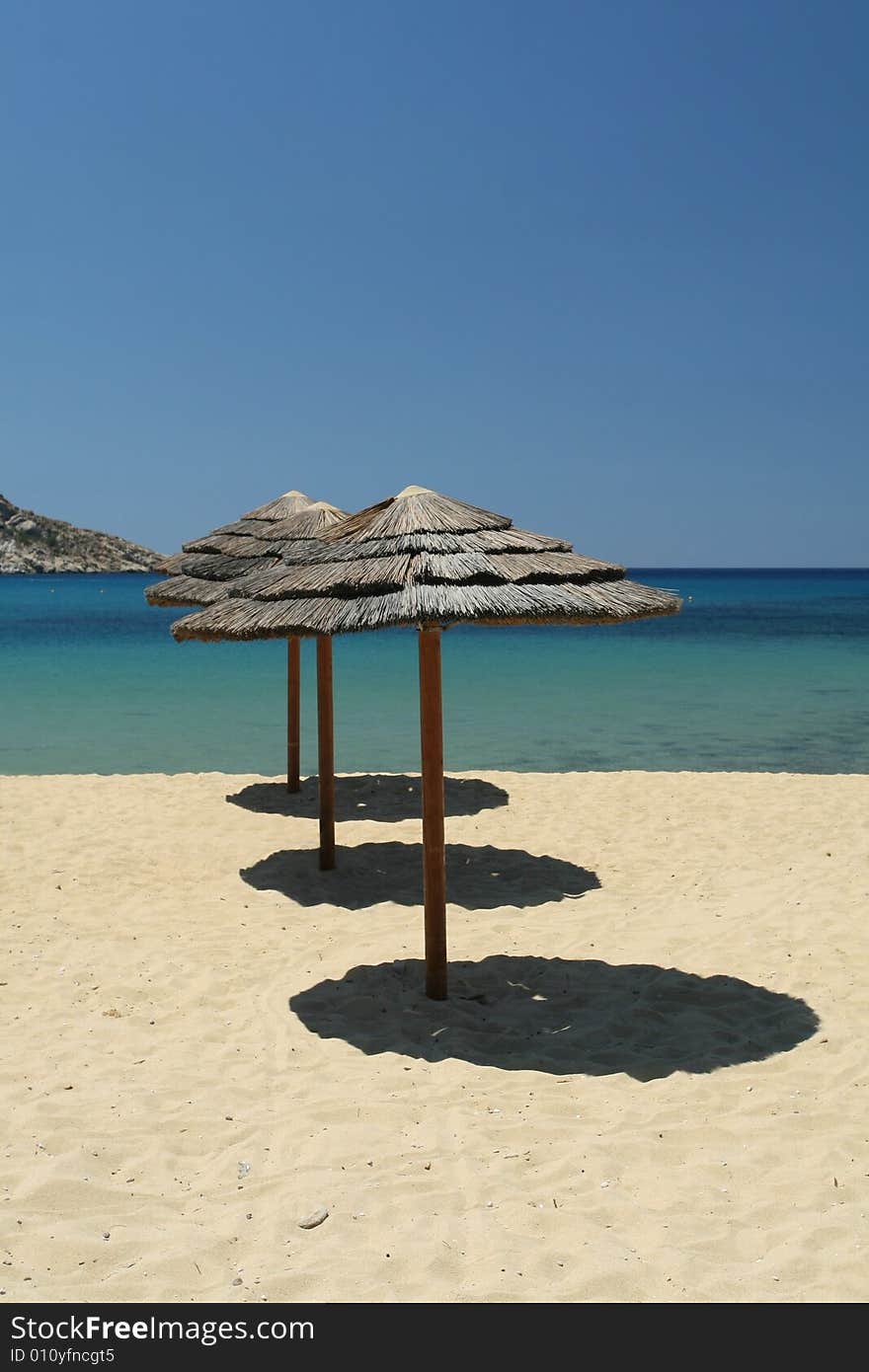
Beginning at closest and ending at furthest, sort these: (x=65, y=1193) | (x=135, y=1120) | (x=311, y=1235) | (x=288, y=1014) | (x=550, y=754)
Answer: (x=311, y=1235) < (x=65, y=1193) < (x=135, y=1120) < (x=288, y=1014) < (x=550, y=754)

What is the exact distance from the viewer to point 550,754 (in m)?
15.7

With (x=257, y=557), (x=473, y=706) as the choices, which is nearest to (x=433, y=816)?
(x=257, y=557)

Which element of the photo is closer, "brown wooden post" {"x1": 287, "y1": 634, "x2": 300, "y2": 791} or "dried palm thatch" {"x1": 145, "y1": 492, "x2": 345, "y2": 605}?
"dried palm thatch" {"x1": 145, "y1": 492, "x2": 345, "y2": 605}

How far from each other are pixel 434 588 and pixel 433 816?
1224 mm

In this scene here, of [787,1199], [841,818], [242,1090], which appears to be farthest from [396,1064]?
[841,818]

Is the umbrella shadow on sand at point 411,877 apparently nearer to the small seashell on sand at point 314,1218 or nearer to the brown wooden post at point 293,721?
the brown wooden post at point 293,721

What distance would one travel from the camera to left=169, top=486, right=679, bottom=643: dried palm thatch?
4.62 meters

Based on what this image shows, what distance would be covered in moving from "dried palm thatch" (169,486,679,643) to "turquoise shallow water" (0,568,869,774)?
30.7 ft

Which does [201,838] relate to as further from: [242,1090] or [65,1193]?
[65,1193]

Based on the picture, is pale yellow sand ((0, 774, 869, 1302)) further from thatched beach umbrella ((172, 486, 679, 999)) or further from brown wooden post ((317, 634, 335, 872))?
thatched beach umbrella ((172, 486, 679, 999))

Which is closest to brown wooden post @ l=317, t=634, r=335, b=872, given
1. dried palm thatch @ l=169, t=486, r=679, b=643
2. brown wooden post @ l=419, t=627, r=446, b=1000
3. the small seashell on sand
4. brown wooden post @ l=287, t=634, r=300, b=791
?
dried palm thatch @ l=169, t=486, r=679, b=643

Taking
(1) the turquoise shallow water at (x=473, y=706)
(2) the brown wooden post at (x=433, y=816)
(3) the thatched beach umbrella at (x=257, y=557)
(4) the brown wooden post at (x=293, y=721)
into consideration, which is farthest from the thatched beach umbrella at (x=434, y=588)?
(1) the turquoise shallow water at (x=473, y=706)

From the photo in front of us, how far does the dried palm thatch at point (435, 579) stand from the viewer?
4.62 m
